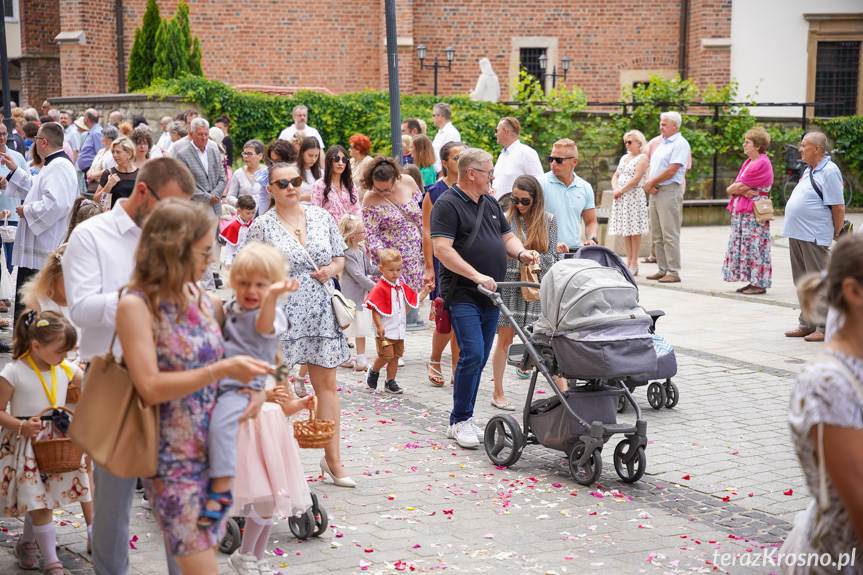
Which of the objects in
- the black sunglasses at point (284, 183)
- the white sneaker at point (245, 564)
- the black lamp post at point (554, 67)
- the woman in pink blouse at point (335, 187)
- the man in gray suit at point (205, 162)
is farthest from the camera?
the black lamp post at point (554, 67)

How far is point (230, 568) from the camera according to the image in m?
4.59

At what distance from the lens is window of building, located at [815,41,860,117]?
90.0 feet

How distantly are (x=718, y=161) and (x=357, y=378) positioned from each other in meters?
15.8

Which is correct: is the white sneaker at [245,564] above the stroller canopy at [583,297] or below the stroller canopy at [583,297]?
below

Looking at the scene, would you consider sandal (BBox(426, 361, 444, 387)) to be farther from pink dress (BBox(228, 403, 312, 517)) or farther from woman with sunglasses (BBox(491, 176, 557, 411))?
pink dress (BBox(228, 403, 312, 517))

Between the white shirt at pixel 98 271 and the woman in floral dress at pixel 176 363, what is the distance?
0.52 m

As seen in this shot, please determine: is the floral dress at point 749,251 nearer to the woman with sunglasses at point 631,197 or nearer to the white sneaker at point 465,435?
the woman with sunglasses at point 631,197

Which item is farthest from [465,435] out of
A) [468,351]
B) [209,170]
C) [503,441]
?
[209,170]

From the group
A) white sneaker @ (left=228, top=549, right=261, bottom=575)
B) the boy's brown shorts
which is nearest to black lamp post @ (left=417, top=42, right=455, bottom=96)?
the boy's brown shorts

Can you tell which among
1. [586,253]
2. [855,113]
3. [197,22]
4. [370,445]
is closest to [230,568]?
[370,445]

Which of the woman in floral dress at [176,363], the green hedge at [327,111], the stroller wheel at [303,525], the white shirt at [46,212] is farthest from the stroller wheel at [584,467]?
the green hedge at [327,111]

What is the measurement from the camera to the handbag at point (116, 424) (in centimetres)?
317

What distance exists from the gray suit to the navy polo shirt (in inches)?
228

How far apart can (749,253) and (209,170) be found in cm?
705
